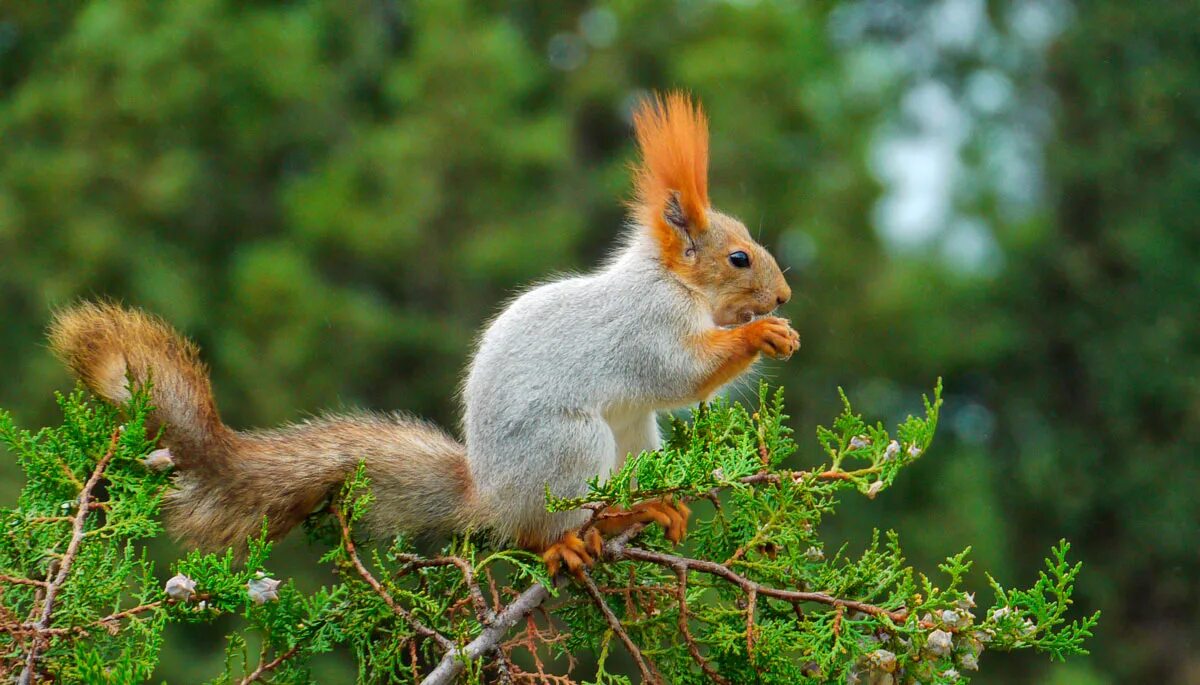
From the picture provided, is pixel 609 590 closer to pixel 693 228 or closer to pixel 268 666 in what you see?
pixel 268 666

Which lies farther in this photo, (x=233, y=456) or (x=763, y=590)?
(x=233, y=456)

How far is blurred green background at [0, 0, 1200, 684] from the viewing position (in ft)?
16.7

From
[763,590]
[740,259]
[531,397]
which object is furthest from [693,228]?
[763,590]

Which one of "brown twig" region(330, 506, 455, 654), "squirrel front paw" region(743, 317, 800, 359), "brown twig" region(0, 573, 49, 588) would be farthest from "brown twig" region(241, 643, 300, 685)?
"squirrel front paw" region(743, 317, 800, 359)

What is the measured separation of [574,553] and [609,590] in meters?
0.07

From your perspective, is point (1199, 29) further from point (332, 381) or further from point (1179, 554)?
point (332, 381)

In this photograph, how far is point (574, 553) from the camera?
1552 millimetres

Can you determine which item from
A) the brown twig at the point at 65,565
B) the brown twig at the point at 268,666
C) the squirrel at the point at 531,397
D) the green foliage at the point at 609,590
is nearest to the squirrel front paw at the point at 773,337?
the squirrel at the point at 531,397

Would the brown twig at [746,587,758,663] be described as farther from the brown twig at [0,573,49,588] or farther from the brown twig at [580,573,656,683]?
the brown twig at [0,573,49,588]

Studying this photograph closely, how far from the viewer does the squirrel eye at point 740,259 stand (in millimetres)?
1958

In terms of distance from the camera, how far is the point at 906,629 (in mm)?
1313

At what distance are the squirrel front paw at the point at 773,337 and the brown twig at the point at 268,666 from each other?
0.71 meters

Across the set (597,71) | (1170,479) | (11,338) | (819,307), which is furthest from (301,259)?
(1170,479)

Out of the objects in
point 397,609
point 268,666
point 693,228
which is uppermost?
point 693,228
